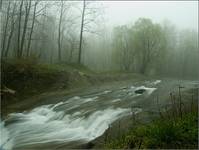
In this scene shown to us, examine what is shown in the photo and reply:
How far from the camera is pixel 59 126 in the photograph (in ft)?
36.2

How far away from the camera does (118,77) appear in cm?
2969

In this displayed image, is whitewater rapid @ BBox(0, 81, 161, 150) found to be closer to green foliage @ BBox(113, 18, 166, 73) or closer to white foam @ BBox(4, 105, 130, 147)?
white foam @ BBox(4, 105, 130, 147)

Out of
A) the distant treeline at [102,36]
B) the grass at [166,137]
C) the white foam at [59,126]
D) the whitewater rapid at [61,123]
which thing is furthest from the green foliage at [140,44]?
the grass at [166,137]

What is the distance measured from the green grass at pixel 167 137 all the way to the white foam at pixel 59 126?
2267 mm

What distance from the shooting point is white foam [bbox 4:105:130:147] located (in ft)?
30.7

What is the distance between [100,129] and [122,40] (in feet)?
117

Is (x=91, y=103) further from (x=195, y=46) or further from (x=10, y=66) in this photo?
(x=195, y=46)

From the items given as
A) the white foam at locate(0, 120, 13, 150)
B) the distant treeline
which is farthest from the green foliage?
the white foam at locate(0, 120, 13, 150)

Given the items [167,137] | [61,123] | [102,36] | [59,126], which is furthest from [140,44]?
[167,137]

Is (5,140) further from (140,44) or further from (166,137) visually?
(140,44)

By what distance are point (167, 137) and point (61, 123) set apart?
20.1 ft

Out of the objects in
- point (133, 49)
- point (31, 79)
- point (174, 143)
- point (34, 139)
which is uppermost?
point (133, 49)

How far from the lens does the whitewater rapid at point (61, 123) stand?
938cm

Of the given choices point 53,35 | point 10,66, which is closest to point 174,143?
point 10,66
